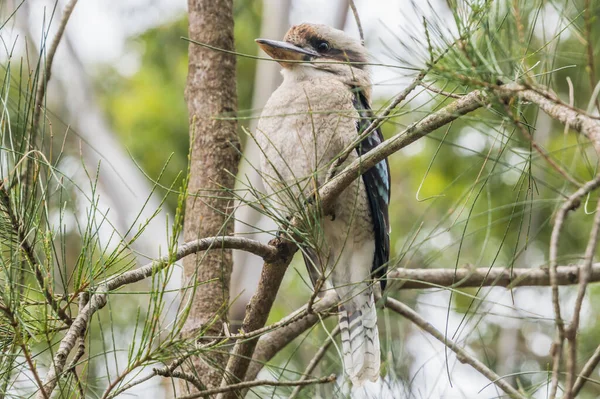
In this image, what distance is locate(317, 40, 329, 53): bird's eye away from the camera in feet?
10.6

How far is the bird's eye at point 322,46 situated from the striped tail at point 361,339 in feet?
3.38

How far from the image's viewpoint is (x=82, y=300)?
1.59 m

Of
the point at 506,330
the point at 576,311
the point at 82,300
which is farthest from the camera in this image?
the point at 506,330

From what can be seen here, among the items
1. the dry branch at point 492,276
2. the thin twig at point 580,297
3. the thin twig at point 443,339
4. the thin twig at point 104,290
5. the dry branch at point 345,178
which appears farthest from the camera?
the dry branch at point 492,276

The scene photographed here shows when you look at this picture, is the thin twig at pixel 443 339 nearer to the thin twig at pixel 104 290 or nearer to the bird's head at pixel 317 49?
the thin twig at pixel 104 290

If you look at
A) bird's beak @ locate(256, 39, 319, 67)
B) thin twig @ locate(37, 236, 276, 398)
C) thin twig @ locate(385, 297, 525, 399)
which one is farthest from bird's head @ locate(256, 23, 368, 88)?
thin twig @ locate(37, 236, 276, 398)

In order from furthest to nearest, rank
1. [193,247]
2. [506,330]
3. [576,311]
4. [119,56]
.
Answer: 1. [119,56]
2. [506,330]
3. [193,247]
4. [576,311]

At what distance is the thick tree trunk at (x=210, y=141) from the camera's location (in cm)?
263

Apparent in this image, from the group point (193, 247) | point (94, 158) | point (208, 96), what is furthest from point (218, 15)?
point (94, 158)

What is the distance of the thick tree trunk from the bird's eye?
0.42m

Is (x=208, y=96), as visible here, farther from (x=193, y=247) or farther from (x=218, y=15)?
(x=193, y=247)

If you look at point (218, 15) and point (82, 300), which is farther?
point (218, 15)

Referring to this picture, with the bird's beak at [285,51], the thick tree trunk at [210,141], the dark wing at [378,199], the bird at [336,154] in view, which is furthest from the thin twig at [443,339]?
the bird's beak at [285,51]

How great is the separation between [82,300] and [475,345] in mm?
3909
